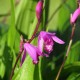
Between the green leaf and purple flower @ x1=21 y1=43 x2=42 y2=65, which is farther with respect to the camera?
the green leaf

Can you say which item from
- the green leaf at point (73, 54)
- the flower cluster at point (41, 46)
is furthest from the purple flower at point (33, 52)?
the green leaf at point (73, 54)

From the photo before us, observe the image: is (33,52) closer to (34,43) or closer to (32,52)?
(32,52)

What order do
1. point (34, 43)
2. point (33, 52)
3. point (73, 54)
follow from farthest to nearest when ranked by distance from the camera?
point (73, 54), point (34, 43), point (33, 52)

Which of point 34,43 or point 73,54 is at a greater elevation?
point 34,43

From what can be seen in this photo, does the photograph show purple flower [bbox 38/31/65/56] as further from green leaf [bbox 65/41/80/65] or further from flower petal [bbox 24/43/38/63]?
green leaf [bbox 65/41/80/65]

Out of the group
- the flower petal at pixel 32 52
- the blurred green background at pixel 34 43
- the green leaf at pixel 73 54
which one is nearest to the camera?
the flower petal at pixel 32 52

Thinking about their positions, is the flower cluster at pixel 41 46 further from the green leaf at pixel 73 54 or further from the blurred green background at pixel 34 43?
the green leaf at pixel 73 54

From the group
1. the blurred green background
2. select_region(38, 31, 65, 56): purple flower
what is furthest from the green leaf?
select_region(38, 31, 65, 56): purple flower

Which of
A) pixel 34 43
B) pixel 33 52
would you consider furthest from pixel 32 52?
pixel 34 43
